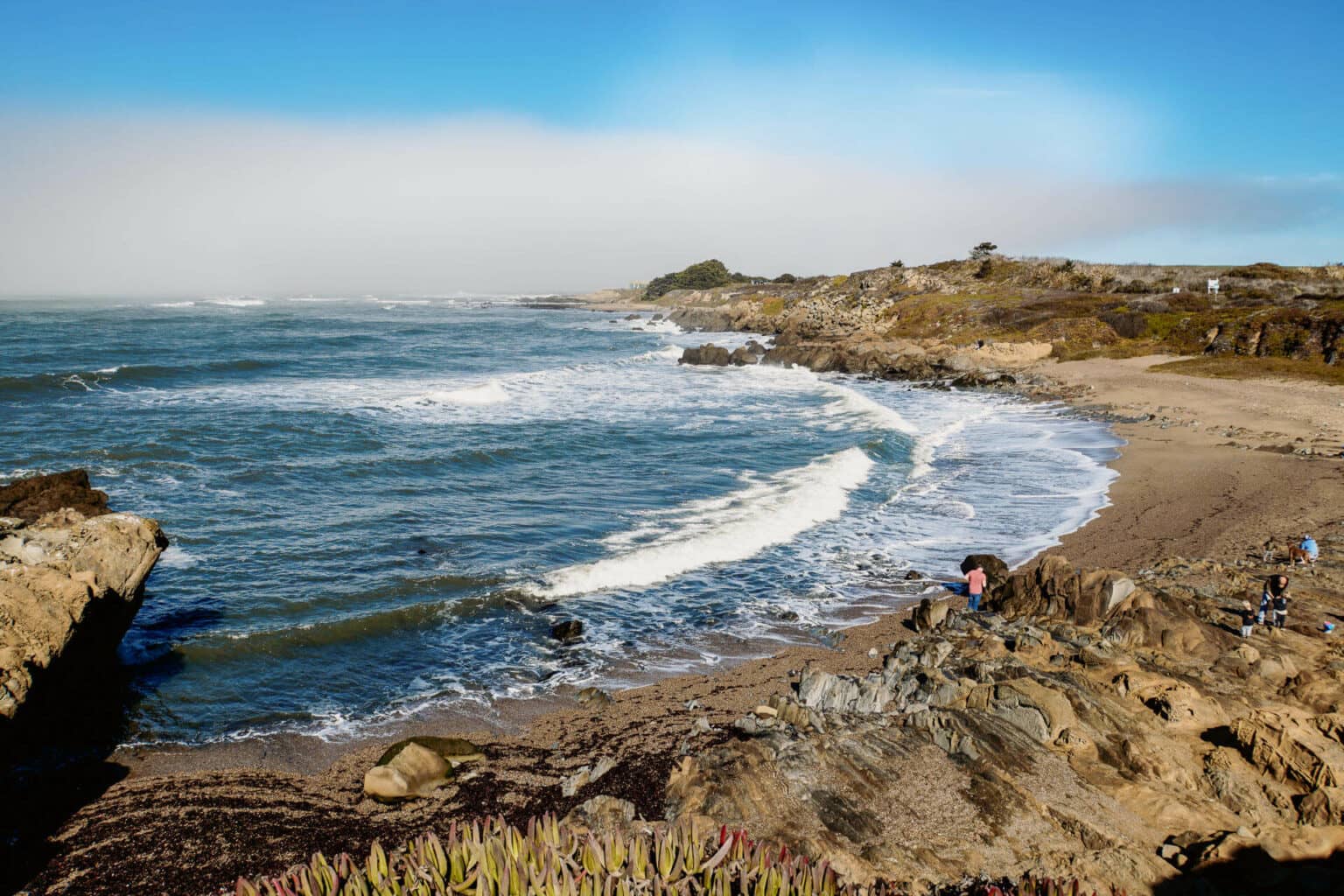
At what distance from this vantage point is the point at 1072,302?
200 ft

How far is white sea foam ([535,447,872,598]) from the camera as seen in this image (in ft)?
53.0

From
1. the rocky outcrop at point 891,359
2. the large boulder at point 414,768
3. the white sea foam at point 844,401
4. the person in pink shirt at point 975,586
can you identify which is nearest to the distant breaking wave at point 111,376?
the rocky outcrop at point 891,359

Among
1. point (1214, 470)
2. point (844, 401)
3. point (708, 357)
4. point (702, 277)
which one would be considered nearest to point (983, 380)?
point (844, 401)

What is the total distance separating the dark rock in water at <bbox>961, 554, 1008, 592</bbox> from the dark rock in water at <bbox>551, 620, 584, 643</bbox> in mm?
7547

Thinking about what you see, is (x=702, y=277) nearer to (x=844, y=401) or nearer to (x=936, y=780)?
(x=844, y=401)

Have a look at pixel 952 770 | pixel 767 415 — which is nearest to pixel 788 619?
pixel 952 770

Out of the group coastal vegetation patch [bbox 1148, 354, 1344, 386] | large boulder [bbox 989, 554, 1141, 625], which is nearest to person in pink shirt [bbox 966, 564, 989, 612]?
large boulder [bbox 989, 554, 1141, 625]

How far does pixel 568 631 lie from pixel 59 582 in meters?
7.15

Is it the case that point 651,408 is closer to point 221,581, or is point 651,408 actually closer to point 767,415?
point 767,415

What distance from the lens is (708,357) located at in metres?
59.8

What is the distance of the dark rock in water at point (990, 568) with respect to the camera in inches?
571

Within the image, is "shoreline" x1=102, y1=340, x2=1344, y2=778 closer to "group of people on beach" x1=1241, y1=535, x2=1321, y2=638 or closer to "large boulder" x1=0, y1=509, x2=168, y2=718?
"large boulder" x1=0, y1=509, x2=168, y2=718

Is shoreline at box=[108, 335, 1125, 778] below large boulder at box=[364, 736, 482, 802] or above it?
below

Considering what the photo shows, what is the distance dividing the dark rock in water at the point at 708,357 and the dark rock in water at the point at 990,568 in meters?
45.0
